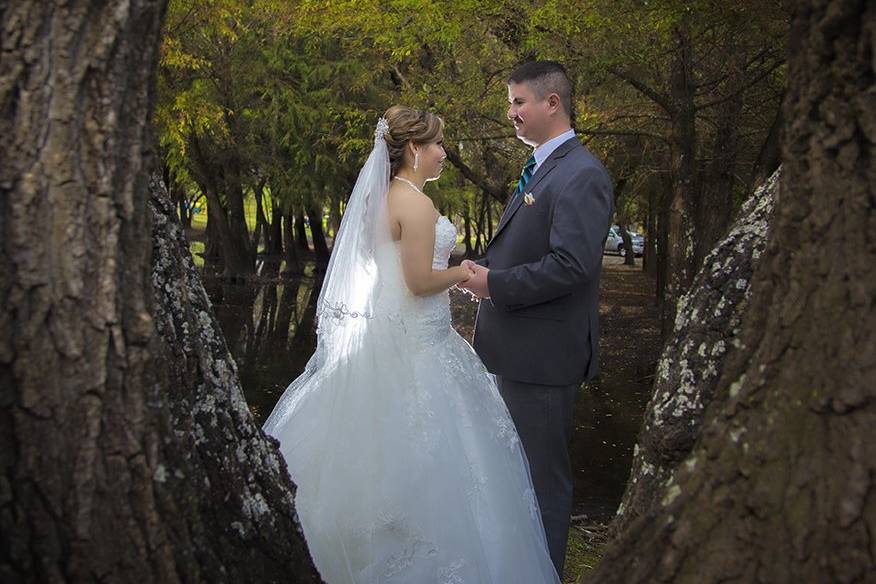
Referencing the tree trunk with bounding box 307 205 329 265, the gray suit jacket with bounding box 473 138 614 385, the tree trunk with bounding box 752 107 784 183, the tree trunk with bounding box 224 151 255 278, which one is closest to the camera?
the gray suit jacket with bounding box 473 138 614 385

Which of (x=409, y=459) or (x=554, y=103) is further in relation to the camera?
(x=554, y=103)

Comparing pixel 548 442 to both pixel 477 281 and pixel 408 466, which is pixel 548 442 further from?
pixel 477 281

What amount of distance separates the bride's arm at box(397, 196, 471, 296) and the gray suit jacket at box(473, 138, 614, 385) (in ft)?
0.96

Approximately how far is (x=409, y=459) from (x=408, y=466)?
36 millimetres

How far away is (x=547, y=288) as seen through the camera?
4469 mm

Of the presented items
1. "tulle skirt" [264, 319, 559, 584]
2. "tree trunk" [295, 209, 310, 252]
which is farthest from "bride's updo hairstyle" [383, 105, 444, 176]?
"tree trunk" [295, 209, 310, 252]

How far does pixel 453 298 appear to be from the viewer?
26938 millimetres

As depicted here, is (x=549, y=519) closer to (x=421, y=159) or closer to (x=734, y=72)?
(x=421, y=159)

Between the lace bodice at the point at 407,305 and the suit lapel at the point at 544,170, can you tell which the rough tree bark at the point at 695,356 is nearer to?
the suit lapel at the point at 544,170

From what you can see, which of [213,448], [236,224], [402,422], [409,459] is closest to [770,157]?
[402,422]

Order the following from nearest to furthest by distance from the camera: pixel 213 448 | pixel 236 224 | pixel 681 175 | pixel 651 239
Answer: pixel 213 448, pixel 681 175, pixel 236 224, pixel 651 239

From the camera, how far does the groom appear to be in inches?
177

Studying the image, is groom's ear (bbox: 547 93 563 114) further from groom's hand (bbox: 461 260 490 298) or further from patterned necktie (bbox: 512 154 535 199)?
groom's hand (bbox: 461 260 490 298)

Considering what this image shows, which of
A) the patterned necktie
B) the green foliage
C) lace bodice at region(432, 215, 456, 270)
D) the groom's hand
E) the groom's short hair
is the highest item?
the green foliage
